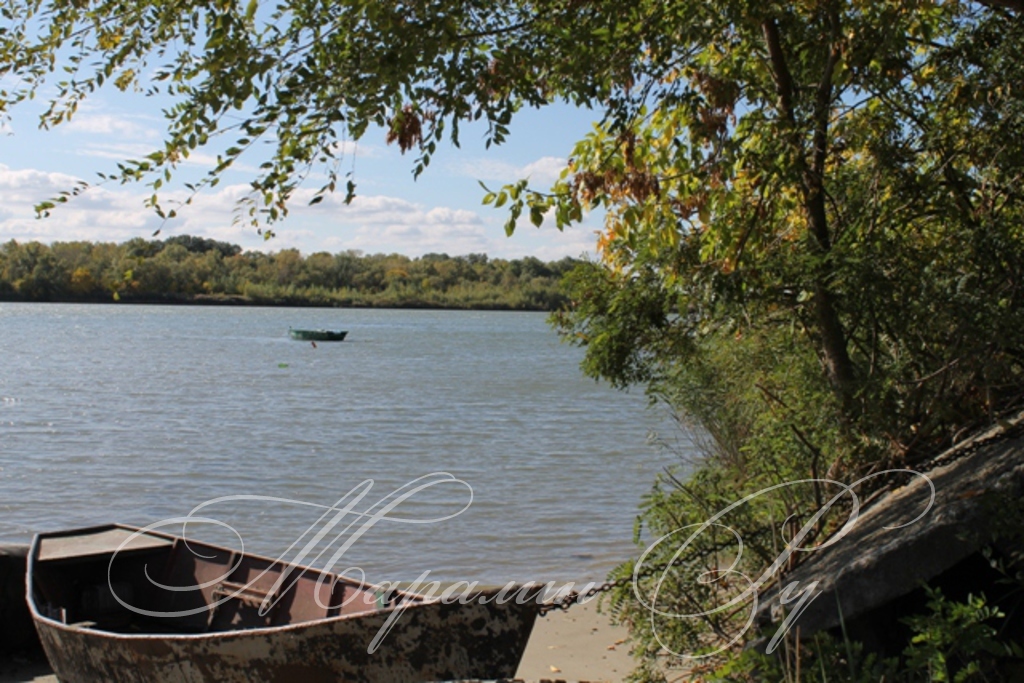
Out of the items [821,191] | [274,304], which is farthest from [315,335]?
[274,304]

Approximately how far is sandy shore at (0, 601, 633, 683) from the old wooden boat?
961 mm

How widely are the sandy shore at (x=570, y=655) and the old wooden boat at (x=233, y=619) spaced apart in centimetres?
96

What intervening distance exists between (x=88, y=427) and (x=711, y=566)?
970 inches

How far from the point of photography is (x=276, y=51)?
5.14 meters

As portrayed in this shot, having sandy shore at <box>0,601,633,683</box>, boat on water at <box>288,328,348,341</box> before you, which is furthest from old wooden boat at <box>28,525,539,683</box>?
boat on water at <box>288,328,348,341</box>

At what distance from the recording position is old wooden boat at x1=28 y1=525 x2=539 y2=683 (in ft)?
20.9

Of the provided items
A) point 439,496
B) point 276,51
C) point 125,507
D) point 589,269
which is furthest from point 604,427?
point 276,51

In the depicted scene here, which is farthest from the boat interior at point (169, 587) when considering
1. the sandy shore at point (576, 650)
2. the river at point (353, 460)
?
the river at point (353, 460)

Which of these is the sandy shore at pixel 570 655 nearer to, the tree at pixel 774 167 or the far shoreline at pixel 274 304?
the tree at pixel 774 167

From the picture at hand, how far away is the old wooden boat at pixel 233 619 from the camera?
6.38 metres

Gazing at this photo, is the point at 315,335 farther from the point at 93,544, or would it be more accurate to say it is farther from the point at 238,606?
the point at 238,606


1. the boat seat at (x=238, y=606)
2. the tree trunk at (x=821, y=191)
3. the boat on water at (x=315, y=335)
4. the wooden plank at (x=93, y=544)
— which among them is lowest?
the boat on water at (x=315, y=335)

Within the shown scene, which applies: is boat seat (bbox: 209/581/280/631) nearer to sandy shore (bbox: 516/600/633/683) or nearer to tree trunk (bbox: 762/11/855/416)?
sandy shore (bbox: 516/600/633/683)

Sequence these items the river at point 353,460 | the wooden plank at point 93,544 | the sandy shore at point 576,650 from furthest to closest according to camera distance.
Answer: the river at point 353,460
the wooden plank at point 93,544
the sandy shore at point 576,650
